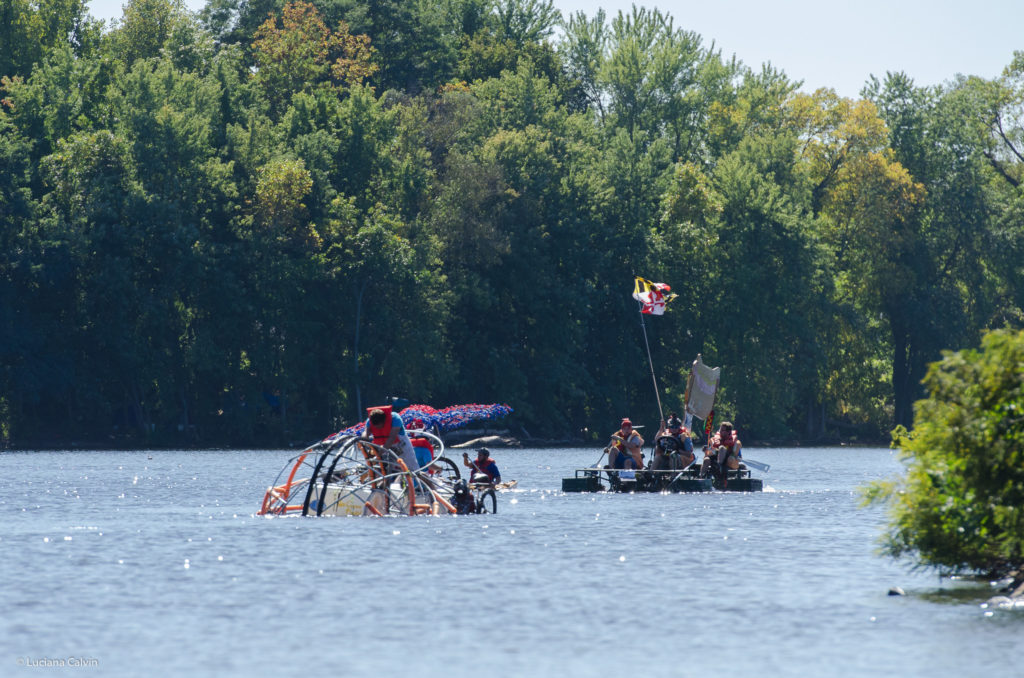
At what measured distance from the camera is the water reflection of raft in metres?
50.8

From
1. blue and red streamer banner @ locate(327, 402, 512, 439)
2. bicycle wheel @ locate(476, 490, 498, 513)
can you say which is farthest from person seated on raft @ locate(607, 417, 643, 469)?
blue and red streamer banner @ locate(327, 402, 512, 439)

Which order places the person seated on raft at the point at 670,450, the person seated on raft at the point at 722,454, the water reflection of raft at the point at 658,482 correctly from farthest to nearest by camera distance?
the person seated on raft at the point at 722,454
the person seated on raft at the point at 670,450
the water reflection of raft at the point at 658,482

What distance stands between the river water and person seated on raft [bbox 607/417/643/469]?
3.30 meters

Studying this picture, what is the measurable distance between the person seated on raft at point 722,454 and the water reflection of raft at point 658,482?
29 cm

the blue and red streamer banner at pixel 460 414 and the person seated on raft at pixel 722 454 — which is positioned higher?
the blue and red streamer banner at pixel 460 414

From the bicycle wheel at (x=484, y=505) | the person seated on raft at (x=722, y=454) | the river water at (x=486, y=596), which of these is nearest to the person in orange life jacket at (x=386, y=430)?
the river water at (x=486, y=596)

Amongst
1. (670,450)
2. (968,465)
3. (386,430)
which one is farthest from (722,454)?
(968,465)

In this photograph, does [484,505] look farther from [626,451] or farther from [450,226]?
[450,226]

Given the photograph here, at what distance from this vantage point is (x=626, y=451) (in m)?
52.2

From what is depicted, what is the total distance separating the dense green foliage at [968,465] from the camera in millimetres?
24234

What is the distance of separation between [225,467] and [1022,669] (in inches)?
2171

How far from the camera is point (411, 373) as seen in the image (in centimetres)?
9356

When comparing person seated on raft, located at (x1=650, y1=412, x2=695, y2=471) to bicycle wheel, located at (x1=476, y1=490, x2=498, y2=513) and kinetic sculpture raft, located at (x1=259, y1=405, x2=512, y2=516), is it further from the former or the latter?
kinetic sculpture raft, located at (x1=259, y1=405, x2=512, y2=516)

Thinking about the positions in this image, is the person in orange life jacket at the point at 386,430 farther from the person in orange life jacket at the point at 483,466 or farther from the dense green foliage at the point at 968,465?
the dense green foliage at the point at 968,465
